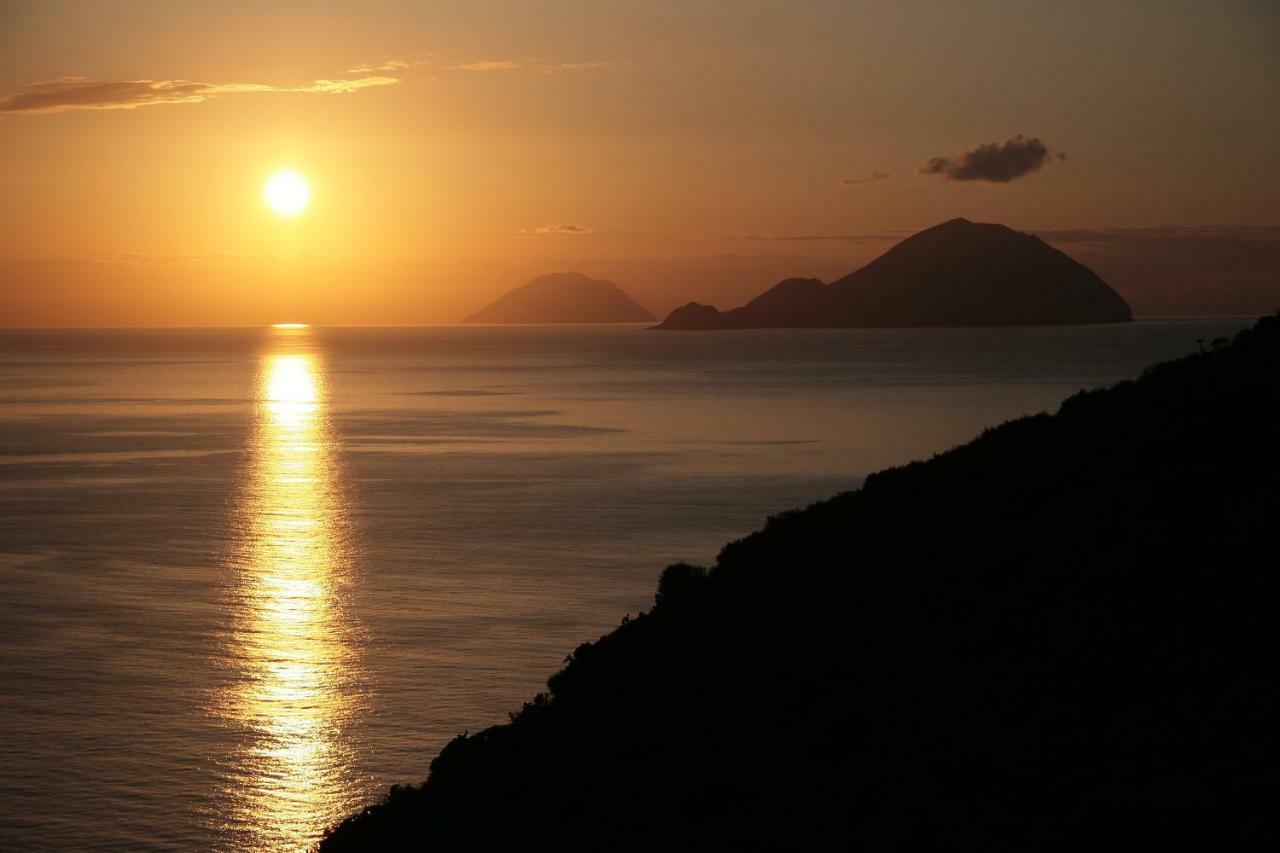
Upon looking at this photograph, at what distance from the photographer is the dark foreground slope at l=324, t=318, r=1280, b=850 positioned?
1508cm

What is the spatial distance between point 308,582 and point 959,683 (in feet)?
125

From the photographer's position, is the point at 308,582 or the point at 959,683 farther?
the point at 308,582

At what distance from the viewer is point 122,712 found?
3462 cm

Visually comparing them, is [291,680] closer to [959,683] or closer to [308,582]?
[308,582]

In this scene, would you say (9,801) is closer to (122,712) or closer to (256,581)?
(122,712)

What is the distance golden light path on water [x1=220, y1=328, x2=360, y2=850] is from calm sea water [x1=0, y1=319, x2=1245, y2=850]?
0.11 metres

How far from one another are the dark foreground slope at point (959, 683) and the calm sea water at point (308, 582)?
9.51 meters

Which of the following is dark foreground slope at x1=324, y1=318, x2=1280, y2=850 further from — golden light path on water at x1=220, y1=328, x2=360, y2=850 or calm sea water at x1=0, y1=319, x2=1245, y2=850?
calm sea water at x1=0, y1=319, x2=1245, y2=850

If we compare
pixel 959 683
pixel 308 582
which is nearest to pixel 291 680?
pixel 308 582

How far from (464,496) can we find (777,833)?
200ft

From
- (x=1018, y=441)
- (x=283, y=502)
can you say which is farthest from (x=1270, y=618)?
(x=283, y=502)

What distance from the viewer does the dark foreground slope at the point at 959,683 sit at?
15.1m

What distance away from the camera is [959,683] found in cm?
1797

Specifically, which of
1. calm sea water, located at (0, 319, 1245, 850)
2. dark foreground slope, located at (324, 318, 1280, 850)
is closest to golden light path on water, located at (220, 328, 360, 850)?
calm sea water, located at (0, 319, 1245, 850)
